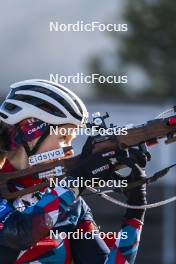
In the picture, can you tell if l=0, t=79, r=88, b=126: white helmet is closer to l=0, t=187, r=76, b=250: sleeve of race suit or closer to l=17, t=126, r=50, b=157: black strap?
l=17, t=126, r=50, b=157: black strap

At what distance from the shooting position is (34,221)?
4488 mm

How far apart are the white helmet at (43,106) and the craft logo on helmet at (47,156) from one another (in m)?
0.15

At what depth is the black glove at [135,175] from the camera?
459 cm

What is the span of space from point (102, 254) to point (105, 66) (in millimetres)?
24279

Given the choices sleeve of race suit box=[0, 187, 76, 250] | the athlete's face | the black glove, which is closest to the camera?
sleeve of race suit box=[0, 187, 76, 250]

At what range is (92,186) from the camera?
4617 mm

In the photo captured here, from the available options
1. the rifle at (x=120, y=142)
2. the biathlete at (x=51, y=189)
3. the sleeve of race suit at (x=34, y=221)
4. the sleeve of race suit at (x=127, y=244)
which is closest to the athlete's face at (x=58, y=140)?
the biathlete at (x=51, y=189)

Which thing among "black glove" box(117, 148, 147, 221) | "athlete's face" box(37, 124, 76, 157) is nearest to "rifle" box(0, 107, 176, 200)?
"black glove" box(117, 148, 147, 221)

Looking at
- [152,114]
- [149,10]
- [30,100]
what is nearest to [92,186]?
[30,100]

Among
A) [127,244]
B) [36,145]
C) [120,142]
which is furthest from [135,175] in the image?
[36,145]

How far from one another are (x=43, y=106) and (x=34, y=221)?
62 cm

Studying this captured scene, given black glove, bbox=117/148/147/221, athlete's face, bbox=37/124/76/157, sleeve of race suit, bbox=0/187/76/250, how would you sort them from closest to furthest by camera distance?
sleeve of race suit, bbox=0/187/76/250
black glove, bbox=117/148/147/221
athlete's face, bbox=37/124/76/157

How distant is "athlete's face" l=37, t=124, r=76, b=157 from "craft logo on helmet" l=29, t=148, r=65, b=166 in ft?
0.14

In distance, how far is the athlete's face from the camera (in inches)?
186
